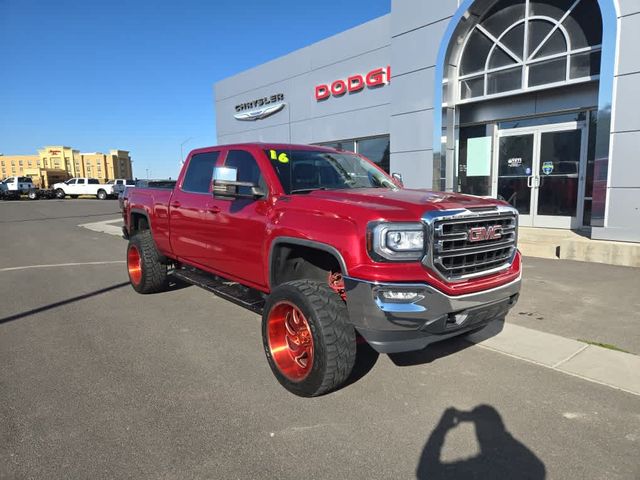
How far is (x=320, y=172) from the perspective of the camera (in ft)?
14.1

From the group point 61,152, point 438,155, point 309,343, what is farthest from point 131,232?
point 61,152

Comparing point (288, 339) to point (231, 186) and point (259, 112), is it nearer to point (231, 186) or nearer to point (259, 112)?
point (231, 186)

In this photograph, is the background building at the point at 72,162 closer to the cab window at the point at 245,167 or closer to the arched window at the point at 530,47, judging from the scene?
the arched window at the point at 530,47

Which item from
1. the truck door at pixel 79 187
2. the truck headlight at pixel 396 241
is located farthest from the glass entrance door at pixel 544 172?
the truck door at pixel 79 187

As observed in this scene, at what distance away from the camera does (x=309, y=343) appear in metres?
3.41

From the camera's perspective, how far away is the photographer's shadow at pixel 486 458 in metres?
2.48

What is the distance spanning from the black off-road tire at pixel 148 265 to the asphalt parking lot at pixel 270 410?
877mm

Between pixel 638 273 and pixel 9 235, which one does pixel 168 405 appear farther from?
pixel 9 235

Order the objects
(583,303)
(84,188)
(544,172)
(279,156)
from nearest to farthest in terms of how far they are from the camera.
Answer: (279,156), (583,303), (544,172), (84,188)

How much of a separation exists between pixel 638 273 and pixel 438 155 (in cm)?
539

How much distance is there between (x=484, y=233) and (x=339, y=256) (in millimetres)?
1152

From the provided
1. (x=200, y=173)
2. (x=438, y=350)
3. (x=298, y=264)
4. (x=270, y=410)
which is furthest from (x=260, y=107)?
(x=270, y=410)

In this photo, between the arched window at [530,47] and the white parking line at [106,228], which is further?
the white parking line at [106,228]

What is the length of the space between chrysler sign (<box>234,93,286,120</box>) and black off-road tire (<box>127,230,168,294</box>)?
12.8 m
